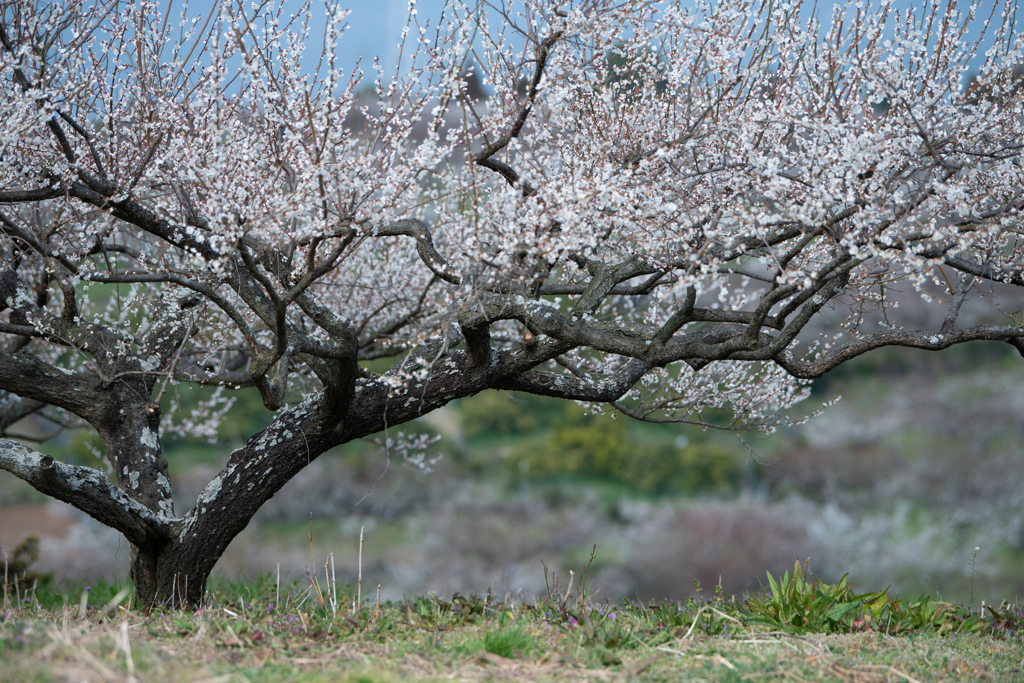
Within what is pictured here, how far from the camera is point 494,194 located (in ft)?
13.8

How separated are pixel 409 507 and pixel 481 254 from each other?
41.6ft

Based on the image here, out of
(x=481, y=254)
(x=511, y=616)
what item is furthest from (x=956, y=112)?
(x=511, y=616)

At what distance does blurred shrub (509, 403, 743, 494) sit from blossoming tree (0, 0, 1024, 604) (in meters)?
11.3

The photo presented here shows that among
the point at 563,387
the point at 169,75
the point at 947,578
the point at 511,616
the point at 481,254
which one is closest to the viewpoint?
the point at 481,254

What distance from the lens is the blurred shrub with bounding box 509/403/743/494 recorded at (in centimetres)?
1593

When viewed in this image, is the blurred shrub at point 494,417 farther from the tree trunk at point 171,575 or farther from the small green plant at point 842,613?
the small green plant at point 842,613

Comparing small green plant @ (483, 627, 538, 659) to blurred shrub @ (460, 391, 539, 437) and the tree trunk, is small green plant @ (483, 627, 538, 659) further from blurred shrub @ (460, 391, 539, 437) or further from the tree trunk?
blurred shrub @ (460, 391, 539, 437)

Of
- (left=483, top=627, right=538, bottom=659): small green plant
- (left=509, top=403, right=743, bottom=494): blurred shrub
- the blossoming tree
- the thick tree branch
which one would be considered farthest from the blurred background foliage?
(left=483, top=627, right=538, bottom=659): small green plant

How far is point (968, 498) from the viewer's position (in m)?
15.4

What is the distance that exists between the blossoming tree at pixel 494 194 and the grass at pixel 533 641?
1076 millimetres

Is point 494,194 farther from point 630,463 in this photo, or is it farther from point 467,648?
point 630,463

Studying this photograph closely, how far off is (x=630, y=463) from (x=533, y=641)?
1324cm

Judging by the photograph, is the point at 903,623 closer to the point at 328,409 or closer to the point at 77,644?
the point at 328,409

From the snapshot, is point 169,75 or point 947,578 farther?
point 947,578
